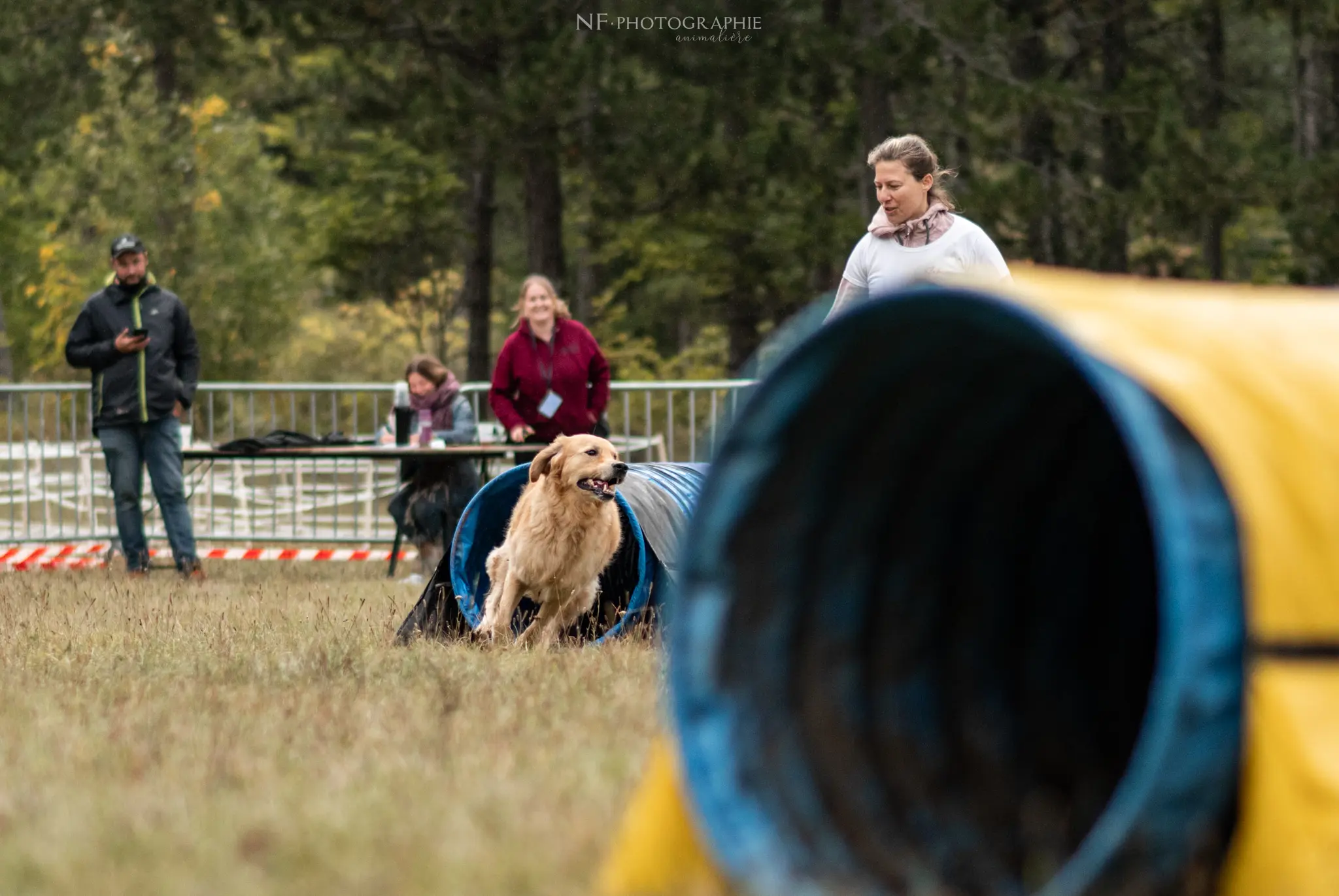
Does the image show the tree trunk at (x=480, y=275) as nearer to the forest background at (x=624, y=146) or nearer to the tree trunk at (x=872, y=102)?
the forest background at (x=624, y=146)

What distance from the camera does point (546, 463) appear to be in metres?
8.41

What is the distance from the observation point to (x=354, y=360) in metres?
38.9

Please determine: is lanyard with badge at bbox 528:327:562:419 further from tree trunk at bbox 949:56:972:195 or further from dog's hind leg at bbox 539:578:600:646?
tree trunk at bbox 949:56:972:195

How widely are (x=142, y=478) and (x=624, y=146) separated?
1071 centimetres

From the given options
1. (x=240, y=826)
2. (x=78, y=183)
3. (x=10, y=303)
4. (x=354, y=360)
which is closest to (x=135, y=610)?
(x=240, y=826)

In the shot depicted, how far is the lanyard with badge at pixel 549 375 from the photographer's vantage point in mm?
10750

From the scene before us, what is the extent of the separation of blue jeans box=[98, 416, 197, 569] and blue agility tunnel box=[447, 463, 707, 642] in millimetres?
3901

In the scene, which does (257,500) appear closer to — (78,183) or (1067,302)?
(78,183)

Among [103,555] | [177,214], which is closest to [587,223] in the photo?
[177,214]

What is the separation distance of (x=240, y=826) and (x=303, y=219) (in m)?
27.2

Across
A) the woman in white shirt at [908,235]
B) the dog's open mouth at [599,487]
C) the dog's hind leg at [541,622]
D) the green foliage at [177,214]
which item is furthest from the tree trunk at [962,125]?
the woman in white shirt at [908,235]

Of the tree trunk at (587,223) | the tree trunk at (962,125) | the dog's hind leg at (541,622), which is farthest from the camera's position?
the tree trunk at (587,223)

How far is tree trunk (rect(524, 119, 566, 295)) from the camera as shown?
24000 mm

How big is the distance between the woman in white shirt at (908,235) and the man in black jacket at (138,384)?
6.85 meters
